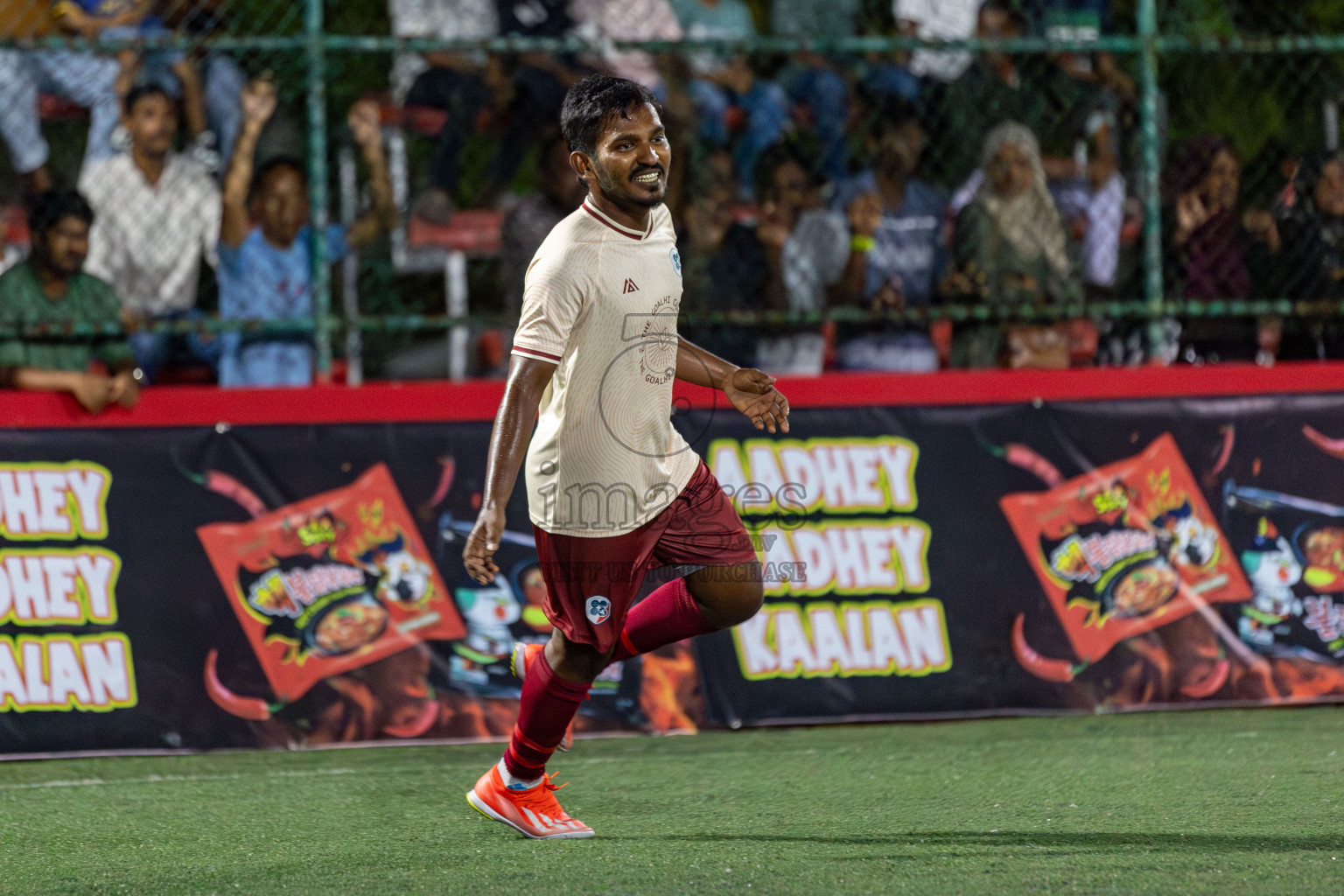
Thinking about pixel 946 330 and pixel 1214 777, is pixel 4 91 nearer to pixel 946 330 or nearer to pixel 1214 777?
pixel 946 330

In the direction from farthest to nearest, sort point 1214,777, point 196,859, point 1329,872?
point 1214,777
point 196,859
point 1329,872

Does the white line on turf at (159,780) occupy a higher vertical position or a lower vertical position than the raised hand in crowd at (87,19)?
lower

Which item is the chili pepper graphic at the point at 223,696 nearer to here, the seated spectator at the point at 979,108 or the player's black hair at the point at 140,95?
the player's black hair at the point at 140,95

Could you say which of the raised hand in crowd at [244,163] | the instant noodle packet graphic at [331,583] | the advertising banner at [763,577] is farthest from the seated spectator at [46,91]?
the instant noodle packet graphic at [331,583]

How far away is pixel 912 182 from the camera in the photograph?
6.45m

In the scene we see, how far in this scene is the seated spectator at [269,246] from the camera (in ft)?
19.2

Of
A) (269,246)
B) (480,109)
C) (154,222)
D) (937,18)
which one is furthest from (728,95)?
(154,222)

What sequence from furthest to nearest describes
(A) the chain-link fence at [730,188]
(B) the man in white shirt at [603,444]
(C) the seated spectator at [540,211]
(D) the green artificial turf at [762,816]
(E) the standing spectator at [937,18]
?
(E) the standing spectator at [937,18], (C) the seated spectator at [540,211], (A) the chain-link fence at [730,188], (B) the man in white shirt at [603,444], (D) the green artificial turf at [762,816]

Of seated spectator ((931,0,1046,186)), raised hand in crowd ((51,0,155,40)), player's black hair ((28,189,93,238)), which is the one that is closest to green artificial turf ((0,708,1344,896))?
player's black hair ((28,189,93,238))

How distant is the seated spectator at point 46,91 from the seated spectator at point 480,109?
1.22 metres

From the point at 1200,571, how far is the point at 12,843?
415 cm

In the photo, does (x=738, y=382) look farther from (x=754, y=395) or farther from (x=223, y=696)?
(x=223, y=696)

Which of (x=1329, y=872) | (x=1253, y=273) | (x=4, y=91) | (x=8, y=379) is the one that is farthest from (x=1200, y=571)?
(x=4, y=91)

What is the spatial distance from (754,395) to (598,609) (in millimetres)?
699
